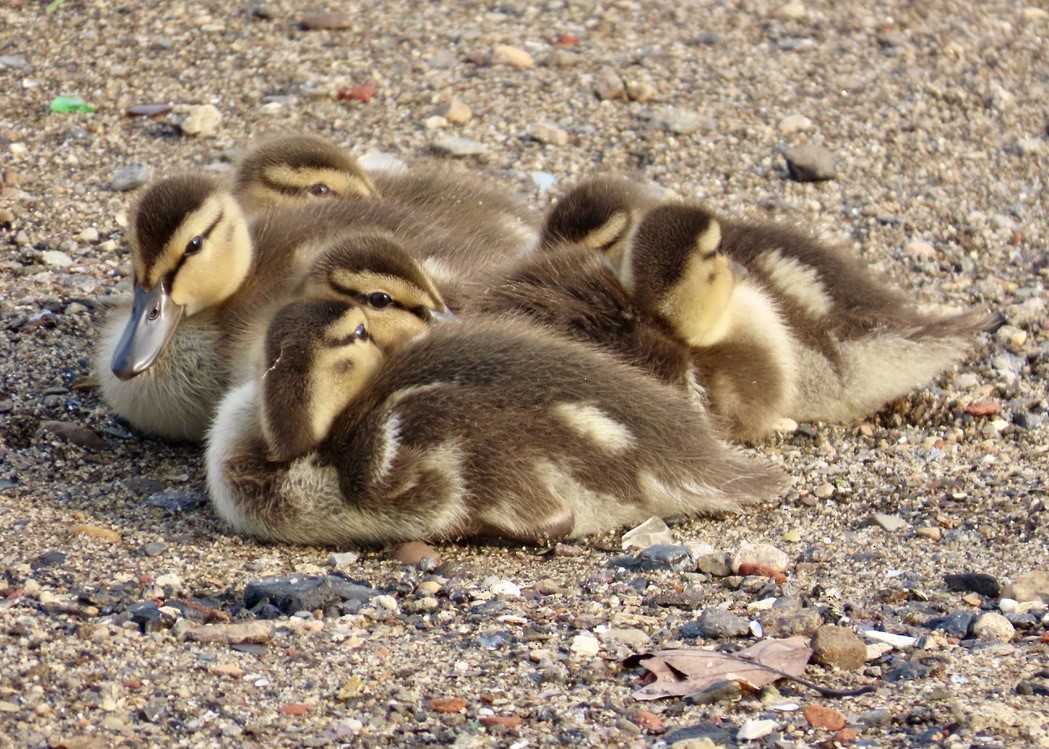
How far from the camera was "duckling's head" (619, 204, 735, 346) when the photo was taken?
13.3 feet

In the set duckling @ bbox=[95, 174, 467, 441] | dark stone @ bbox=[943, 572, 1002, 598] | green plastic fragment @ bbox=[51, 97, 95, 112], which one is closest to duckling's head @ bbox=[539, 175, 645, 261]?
duckling @ bbox=[95, 174, 467, 441]

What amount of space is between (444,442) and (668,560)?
0.57 metres

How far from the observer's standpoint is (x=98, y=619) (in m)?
3.07

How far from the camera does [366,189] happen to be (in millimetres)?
4922

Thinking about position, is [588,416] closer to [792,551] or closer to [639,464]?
[639,464]

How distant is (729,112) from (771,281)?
2127mm

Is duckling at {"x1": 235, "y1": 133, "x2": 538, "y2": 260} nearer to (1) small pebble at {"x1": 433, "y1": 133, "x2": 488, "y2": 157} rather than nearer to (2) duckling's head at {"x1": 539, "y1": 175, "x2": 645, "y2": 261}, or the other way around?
(2) duckling's head at {"x1": 539, "y1": 175, "x2": 645, "y2": 261}

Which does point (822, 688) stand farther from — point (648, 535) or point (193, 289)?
point (193, 289)

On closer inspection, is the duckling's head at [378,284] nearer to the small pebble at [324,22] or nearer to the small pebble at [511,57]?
the small pebble at [511,57]

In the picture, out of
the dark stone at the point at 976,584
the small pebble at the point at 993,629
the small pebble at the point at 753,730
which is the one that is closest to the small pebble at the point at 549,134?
the dark stone at the point at 976,584

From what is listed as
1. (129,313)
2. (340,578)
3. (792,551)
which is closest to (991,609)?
(792,551)

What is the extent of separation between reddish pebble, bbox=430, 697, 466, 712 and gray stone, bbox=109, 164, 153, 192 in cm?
350

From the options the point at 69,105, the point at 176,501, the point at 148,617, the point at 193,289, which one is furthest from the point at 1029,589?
the point at 69,105

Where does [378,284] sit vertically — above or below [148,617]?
above
